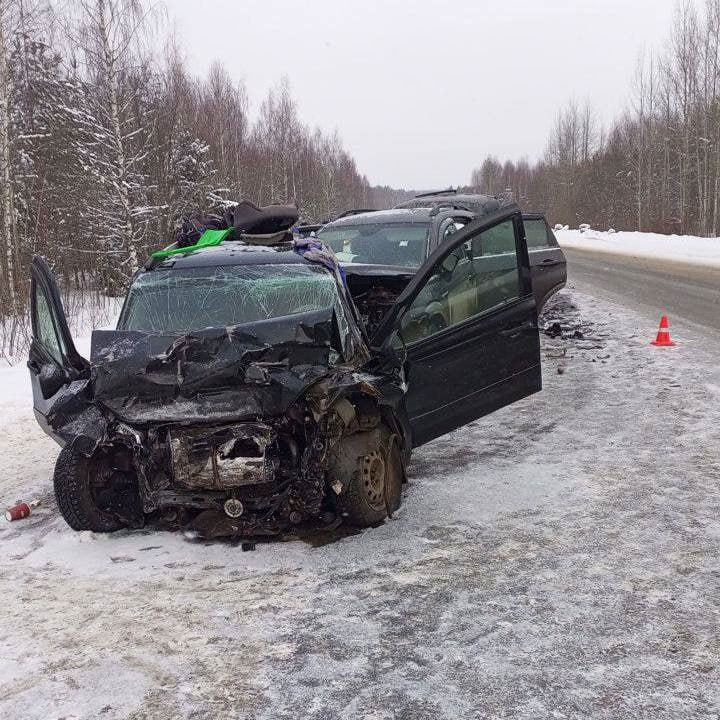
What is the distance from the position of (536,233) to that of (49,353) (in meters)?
7.88

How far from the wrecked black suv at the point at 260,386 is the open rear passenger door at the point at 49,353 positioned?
0.6 inches

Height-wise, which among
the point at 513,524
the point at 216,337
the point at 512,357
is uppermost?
the point at 216,337

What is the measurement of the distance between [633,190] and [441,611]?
58.0 metres

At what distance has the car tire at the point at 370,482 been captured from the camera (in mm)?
3945

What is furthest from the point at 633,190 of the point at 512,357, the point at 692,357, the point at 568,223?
the point at 512,357

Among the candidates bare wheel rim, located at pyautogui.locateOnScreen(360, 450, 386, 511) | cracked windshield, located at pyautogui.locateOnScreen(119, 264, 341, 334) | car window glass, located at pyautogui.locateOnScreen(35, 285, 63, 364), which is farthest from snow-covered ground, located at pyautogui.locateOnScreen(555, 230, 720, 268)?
car window glass, located at pyautogui.locateOnScreen(35, 285, 63, 364)

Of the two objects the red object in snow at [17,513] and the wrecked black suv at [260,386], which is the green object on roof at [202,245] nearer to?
the wrecked black suv at [260,386]

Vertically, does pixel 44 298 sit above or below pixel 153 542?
above

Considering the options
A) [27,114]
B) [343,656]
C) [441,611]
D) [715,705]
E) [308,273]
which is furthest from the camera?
[27,114]

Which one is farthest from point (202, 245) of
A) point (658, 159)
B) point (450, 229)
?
point (658, 159)

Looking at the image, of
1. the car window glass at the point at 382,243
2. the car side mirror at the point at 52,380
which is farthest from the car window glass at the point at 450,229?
the car side mirror at the point at 52,380

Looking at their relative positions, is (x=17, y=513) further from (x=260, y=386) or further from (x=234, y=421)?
(x=260, y=386)

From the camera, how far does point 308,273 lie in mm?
4836

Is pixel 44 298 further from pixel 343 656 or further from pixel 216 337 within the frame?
pixel 343 656
